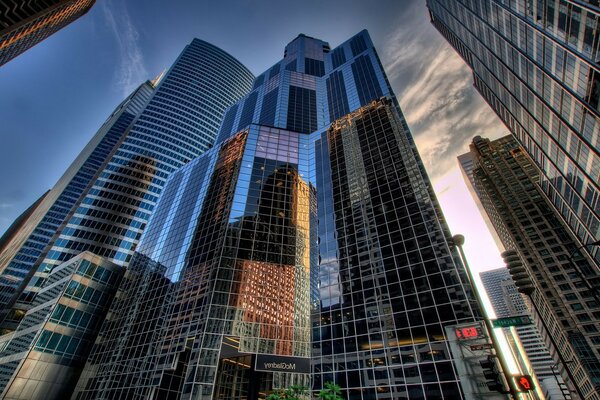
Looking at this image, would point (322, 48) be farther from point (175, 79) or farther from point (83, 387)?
point (83, 387)

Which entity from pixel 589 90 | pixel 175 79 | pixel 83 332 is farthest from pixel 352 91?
pixel 175 79

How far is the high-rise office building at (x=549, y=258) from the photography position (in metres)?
78.4

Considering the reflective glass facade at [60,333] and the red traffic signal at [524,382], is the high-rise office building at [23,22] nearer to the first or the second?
the reflective glass facade at [60,333]

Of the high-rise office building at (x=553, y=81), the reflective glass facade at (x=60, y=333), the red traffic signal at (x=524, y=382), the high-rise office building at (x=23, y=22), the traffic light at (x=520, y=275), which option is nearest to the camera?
the red traffic signal at (x=524, y=382)

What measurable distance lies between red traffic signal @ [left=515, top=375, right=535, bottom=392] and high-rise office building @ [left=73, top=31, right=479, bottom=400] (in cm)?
2400

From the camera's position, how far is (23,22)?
63438mm

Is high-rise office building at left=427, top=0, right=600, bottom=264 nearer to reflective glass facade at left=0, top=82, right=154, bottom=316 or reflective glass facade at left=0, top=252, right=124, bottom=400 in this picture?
reflective glass facade at left=0, top=252, right=124, bottom=400

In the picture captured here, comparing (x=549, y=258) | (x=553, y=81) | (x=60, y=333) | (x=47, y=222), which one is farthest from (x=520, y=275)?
(x=47, y=222)

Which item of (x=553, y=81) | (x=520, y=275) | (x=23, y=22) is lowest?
(x=520, y=275)

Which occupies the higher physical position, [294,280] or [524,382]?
[294,280]

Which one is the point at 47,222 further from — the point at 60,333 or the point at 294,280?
the point at 294,280

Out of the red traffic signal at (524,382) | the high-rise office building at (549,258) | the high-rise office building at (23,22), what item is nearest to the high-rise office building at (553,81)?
the high-rise office building at (549,258)

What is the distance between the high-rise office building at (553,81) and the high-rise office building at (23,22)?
86810mm

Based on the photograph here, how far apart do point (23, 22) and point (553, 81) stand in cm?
9776
